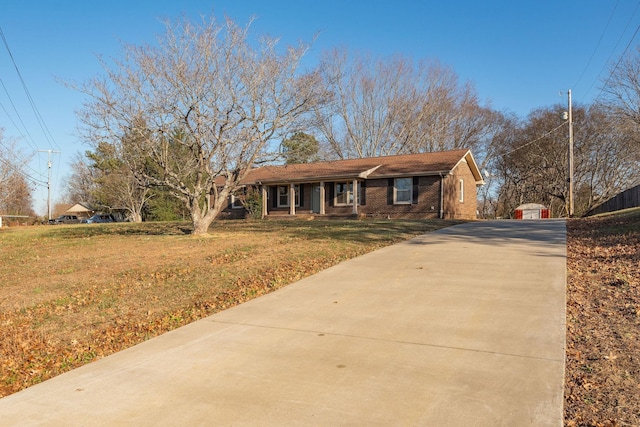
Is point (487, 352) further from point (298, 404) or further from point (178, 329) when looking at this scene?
point (178, 329)

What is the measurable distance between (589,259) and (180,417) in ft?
27.1

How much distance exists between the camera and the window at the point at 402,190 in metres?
24.7

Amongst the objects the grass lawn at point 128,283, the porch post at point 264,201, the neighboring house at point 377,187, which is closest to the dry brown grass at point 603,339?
the grass lawn at point 128,283

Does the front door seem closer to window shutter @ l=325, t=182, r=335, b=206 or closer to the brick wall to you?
window shutter @ l=325, t=182, r=335, b=206

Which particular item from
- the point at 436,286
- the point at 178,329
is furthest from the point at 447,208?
the point at 178,329

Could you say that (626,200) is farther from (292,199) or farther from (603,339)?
(603,339)

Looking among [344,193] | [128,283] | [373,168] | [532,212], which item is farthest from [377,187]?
[128,283]

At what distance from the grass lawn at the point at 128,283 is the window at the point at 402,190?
30.3 feet

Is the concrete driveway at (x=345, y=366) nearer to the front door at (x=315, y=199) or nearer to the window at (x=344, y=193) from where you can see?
the window at (x=344, y=193)

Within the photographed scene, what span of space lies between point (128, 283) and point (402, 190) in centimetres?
1812

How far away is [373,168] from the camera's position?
25781mm

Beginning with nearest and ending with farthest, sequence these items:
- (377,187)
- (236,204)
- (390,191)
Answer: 1. (390,191)
2. (377,187)
3. (236,204)

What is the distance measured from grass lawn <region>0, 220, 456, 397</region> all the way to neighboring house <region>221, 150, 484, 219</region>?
352 inches

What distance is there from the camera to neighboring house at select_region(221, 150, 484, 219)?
2406 centimetres
